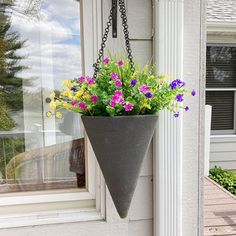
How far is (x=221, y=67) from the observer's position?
4.32 metres

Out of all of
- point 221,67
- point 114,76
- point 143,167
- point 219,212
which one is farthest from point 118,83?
point 221,67

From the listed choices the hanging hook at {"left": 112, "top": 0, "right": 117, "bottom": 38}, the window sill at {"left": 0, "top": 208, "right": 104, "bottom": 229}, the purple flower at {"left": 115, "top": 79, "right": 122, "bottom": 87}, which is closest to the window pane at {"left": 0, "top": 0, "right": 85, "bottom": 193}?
the window sill at {"left": 0, "top": 208, "right": 104, "bottom": 229}

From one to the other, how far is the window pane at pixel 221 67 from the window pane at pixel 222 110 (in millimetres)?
165

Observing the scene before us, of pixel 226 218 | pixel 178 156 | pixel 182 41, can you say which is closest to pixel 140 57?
pixel 182 41

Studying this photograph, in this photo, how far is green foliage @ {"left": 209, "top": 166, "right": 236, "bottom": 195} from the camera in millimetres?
3619

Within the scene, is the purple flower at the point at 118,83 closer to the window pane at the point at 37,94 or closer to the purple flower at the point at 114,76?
the purple flower at the point at 114,76

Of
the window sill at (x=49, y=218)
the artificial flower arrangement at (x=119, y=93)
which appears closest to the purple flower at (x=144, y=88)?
the artificial flower arrangement at (x=119, y=93)

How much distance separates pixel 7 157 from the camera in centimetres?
133

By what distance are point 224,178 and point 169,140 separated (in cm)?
299

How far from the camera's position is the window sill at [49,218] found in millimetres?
1145

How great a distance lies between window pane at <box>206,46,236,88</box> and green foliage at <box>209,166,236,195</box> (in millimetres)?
1361

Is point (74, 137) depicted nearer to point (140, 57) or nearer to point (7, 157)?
point (7, 157)

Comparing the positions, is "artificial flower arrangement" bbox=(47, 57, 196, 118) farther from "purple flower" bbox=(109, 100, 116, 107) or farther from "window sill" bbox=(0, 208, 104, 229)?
"window sill" bbox=(0, 208, 104, 229)

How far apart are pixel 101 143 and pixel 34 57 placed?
2.99ft
